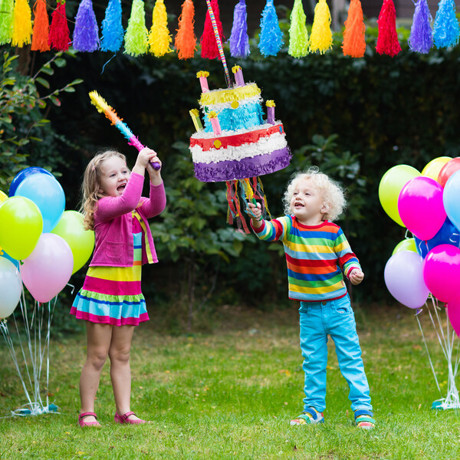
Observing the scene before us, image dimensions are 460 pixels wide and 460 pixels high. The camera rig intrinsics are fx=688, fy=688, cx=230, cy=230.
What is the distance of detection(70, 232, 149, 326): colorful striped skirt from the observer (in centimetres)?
331

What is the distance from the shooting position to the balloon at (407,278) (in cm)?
355

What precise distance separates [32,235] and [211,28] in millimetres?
1385

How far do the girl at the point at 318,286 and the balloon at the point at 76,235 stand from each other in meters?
0.88

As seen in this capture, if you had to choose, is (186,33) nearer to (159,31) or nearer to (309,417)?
(159,31)

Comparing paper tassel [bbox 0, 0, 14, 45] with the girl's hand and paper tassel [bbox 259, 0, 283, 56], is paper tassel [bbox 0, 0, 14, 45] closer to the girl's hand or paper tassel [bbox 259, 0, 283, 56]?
paper tassel [bbox 259, 0, 283, 56]

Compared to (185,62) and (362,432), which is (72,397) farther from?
(185,62)

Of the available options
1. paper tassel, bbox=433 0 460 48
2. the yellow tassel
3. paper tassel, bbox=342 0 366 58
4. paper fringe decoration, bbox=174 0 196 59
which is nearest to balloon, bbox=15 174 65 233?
paper fringe decoration, bbox=174 0 196 59

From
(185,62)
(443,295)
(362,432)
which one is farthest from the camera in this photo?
(185,62)

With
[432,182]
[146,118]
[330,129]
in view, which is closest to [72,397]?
[432,182]

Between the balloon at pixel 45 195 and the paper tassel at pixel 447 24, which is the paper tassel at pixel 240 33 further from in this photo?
the balloon at pixel 45 195

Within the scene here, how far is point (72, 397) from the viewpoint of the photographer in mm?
4164

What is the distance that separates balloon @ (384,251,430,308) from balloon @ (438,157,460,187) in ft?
1.36

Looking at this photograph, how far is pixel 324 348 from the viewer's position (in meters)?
3.43

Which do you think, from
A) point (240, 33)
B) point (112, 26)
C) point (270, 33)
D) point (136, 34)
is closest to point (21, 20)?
point (112, 26)
